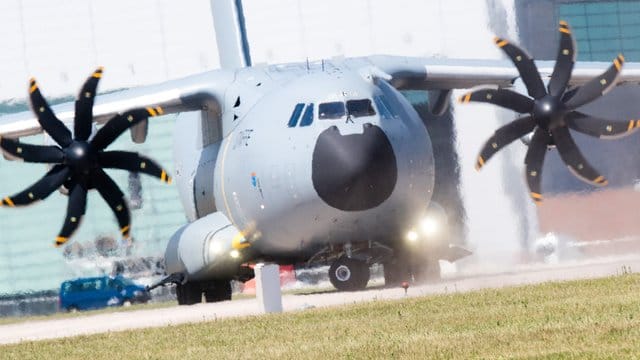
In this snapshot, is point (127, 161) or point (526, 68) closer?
point (127, 161)

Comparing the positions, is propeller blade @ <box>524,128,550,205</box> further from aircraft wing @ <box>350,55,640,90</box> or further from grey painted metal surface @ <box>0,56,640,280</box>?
aircraft wing @ <box>350,55,640,90</box>

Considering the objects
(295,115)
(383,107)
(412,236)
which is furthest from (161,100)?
(412,236)

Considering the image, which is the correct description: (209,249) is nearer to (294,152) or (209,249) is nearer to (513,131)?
(294,152)

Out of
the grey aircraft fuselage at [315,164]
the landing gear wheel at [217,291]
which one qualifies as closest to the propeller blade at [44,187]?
the grey aircraft fuselage at [315,164]

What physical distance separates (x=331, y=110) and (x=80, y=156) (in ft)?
18.9

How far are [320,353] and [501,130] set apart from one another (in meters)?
15.3

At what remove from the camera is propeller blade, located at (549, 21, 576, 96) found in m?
28.4

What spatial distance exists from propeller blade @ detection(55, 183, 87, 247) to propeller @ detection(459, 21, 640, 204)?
8.90m

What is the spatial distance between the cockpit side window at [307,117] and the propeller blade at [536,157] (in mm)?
5586

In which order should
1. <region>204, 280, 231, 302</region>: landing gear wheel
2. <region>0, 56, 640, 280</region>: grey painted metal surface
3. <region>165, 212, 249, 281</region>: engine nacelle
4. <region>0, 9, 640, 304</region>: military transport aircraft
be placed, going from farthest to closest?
<region>204, 280, 231, 302</region>: landing gear wheel, <region>165, 212, 249, 281</region>: engine nacelle, <region>0, 9, 640, 304</region>: military transport aircraft, <region>0, 56, 640, 280</region>: grey painted metal surface

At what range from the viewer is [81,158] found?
27.4 meters

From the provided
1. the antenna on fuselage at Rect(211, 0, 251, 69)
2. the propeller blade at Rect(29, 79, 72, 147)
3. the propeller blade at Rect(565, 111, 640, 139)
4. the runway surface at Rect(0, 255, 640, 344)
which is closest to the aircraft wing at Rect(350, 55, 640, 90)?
the propeller blade at Rect(565, 111, 640, 139)

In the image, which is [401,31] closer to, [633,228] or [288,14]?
[288,14]

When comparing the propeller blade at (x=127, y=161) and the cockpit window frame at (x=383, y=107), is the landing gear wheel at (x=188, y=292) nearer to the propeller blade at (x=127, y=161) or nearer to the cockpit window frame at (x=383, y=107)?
the propeller blade at (x=127, y=161)
